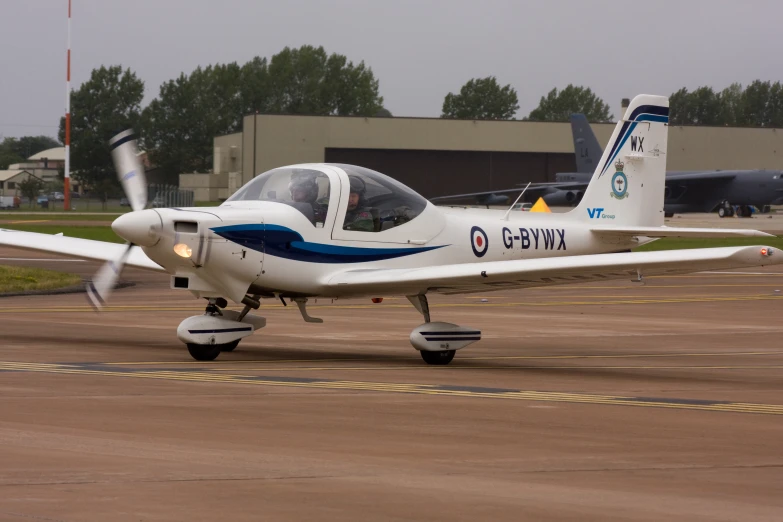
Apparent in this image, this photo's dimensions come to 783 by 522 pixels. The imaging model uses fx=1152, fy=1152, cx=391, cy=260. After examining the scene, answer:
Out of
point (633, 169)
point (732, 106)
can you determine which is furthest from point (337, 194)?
Result: point (732, 106)

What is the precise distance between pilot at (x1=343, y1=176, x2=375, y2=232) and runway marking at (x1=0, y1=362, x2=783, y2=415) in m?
2.66

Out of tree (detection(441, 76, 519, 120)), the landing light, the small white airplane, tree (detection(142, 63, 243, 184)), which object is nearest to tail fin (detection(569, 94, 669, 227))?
the small white airplane

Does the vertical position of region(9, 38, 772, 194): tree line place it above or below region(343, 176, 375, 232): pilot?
above

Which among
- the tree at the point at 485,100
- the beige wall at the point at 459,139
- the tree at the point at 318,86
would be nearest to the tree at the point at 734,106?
the tree at the point at 485,100

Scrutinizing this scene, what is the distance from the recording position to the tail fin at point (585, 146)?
72.4 metres

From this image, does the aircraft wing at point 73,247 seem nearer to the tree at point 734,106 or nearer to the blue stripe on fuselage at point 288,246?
the blue stripe on fuselage at point 288,246

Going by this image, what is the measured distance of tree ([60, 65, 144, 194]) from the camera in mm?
121062

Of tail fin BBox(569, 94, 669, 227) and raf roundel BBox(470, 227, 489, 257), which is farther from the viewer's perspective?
tail fin BBox(569, 94, 669, 227)

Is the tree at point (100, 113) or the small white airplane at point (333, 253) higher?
the tree at point (100, 113)

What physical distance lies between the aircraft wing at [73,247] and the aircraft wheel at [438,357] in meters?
3.86

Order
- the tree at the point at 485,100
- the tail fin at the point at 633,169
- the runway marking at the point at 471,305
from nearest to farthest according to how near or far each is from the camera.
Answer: the tail fin at the point at 633,169
the runway marking at the point at 471,305
the tree at the point at 485,100

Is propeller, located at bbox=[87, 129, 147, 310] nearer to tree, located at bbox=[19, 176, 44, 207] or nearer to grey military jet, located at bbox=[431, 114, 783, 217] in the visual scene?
grey military jet, located at bbox=[431, 114, 783, 217]

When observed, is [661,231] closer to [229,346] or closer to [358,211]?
[358,211]

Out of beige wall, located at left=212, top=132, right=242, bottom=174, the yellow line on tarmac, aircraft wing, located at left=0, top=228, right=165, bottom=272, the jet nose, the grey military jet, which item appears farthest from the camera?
beige wall, located at left=212, top=132, right=242, bottom=174
